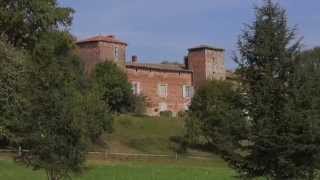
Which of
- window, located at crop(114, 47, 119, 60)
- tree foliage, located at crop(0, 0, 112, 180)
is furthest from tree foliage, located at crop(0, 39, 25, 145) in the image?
window, located at crop(114, 47, 119, 60)

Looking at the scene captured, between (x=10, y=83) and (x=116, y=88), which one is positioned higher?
(x=116, y=88)

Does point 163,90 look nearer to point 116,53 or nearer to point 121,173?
point 116,53

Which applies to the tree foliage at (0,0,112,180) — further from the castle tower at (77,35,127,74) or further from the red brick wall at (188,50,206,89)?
the red brick wall at (188,50,206,89)

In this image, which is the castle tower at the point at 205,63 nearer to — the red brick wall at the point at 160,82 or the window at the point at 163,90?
the red brick wall at the point at 160,82

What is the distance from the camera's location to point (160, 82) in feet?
417

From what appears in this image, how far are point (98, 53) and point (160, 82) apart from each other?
1329 cm

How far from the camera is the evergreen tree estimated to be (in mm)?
24266

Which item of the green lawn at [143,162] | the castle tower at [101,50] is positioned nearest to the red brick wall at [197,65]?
the castle tower at [101,50]

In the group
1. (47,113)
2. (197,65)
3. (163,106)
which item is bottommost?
(47,113)

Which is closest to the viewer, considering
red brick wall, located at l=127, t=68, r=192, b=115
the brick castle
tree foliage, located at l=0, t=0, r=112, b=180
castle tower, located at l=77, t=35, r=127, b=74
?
tree foliage, located at l=0, t=0, r=112, b=180

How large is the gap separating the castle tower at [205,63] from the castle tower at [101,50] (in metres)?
15.3

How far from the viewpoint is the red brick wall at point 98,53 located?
118m

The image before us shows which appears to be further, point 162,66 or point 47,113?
point 162,66

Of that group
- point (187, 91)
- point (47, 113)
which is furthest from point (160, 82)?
point (47, 113)
